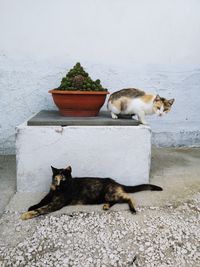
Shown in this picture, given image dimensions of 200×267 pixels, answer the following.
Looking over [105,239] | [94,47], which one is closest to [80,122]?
[105,239]

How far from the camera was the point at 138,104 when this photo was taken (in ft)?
8.39

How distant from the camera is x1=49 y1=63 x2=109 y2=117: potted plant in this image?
254cm

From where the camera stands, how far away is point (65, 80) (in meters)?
2.64

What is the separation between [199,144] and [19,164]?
2368 mm

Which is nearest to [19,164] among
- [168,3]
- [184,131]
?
[184,131]

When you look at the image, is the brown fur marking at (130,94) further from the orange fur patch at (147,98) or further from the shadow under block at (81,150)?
the shadow under block at (81,150)

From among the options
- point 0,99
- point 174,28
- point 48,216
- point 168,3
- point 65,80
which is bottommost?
point 48,216

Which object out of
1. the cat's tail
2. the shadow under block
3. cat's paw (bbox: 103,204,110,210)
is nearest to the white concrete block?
the shadow under block

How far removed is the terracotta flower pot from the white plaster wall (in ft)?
2.38

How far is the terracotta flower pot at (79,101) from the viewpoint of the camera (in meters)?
2.54

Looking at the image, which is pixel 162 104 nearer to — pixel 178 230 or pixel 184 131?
pixel 178 230

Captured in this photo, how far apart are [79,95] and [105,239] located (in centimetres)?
124

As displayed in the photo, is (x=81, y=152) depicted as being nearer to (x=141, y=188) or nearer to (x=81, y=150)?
(x=81, y=150)

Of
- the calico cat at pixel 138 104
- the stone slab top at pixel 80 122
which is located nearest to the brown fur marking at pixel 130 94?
the calico cat at pixel 138 104
